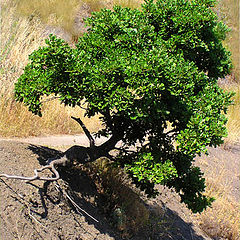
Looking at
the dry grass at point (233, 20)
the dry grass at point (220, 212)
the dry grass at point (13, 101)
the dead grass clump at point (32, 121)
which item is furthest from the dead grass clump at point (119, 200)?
the dry grass at point (233, 20)

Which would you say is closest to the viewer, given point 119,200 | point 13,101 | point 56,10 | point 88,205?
→ point 88,205

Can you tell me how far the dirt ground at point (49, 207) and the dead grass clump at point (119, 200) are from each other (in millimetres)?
92

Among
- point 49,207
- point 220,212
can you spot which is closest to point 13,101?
point 49,207

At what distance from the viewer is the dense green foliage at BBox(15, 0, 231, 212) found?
3.35 metres

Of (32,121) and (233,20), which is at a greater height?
(233,20)

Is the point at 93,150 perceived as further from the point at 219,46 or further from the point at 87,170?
the point at 219,46

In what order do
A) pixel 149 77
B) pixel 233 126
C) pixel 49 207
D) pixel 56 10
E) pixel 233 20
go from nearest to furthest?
pixel 149 77, pixel 49 207, pixel 233 126, pixel 56 10, pixel 233 20

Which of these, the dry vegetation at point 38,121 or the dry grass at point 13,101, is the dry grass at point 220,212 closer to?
the dry vegetation at point 38,121

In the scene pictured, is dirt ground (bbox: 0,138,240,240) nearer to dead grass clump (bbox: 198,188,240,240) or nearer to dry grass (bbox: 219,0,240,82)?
dead grass clump (bbox: 198,188,240,240)

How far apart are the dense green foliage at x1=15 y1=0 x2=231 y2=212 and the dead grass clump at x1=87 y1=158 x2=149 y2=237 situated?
2.38 ft

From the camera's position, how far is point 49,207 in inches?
156

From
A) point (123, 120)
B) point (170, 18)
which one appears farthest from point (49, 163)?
point (170, 18)

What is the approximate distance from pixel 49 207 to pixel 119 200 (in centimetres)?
136

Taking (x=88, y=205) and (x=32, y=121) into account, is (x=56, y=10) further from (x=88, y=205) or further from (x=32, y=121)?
(x=88, y=205)
